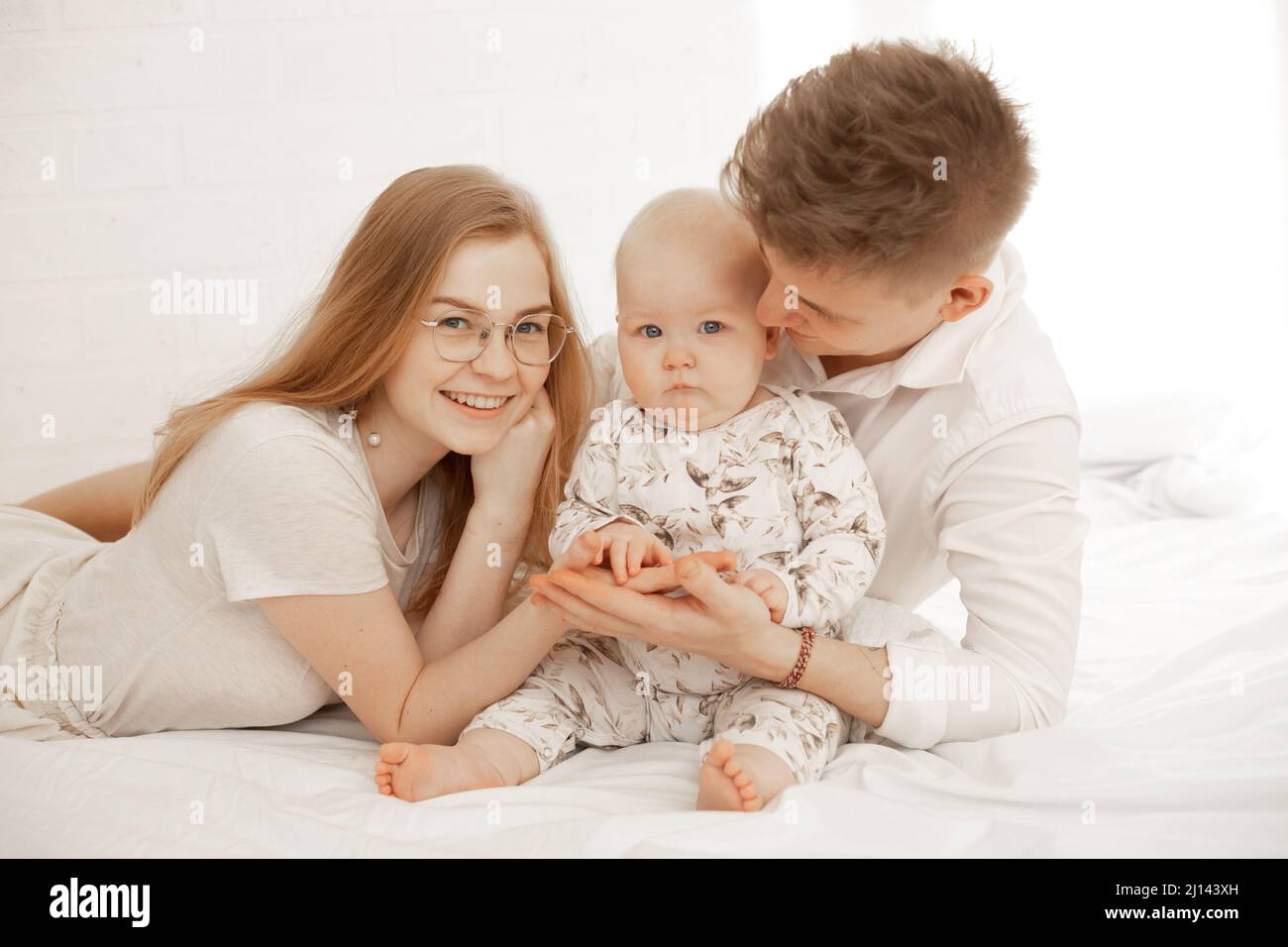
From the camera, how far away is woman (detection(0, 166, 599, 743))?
4.50ft

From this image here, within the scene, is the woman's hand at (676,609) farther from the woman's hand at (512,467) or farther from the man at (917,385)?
the woman's hand at (512,467)

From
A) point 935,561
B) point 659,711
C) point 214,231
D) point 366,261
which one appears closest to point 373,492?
point 366,261

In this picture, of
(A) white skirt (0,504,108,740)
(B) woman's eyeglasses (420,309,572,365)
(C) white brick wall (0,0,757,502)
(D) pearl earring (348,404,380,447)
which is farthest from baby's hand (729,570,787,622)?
(C) white brick wall (0,0,757,502)

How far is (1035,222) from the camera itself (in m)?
3.18

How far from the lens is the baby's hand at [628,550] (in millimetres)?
1250

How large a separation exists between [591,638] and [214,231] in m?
1.67

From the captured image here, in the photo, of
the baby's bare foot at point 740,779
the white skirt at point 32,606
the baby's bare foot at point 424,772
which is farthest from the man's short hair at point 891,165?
the white skirt at point 32,606

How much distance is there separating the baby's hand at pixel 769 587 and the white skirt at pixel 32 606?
913mm

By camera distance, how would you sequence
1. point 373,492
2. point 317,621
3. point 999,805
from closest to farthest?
point 999,805, point 317,621, point 373,492

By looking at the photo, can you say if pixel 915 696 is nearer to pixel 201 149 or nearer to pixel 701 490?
pixel 701 490

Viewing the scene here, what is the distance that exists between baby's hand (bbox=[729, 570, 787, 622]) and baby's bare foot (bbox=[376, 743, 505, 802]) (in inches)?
14.7

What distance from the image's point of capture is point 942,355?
146 centimetres

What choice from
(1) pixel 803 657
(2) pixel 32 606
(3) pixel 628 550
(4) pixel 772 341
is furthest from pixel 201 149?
(1) pixel 803 657

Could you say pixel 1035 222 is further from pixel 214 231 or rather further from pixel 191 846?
pixel 191 846
